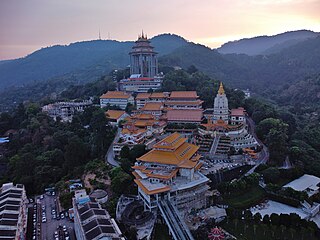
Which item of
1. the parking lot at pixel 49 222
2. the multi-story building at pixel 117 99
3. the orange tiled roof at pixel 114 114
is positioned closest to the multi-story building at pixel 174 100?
the multi-story building at pixel 117 99

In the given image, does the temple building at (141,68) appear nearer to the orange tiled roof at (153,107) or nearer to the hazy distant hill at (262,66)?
the orange tiled roof at (153,107)

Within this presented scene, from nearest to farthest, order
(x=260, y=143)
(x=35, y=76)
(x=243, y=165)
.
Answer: (x=243, y=165) < (x=260, y=143) < (x=35, y=76)

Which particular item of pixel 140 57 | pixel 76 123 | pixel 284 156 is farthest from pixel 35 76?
pixel 284 156

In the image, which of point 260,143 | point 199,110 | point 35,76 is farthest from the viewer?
point 35,76

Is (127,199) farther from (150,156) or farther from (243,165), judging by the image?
(243,165)

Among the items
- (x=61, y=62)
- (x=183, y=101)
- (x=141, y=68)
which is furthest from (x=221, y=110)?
(x=61, y=62)

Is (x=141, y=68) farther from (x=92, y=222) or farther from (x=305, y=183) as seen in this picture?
(x=92, y=222)

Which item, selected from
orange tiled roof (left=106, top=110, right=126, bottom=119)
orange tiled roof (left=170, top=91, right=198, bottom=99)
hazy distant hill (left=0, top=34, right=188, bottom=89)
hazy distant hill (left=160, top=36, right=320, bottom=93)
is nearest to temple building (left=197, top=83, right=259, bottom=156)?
orange tiled roof (left=170, top=91, right=198, bottom=99)
